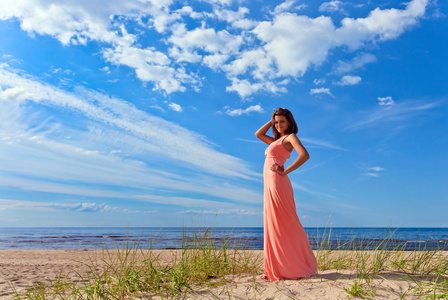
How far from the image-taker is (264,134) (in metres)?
5.07

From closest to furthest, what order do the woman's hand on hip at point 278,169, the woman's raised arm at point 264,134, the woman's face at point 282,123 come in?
the woman's hand on hip at point 278,169 → the woman's face at point 282,123 → the woman's raised arm at point 264,134

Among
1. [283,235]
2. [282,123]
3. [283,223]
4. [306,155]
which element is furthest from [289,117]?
[283,235]

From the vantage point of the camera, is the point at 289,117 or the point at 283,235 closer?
the point at 283,235

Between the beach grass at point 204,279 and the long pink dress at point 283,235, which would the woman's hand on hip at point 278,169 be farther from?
the beach grass at point 204,279

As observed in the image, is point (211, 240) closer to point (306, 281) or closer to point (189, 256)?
point (189, 256)

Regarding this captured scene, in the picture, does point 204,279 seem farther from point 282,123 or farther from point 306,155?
point 282,123

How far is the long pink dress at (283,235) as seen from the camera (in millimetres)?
4363

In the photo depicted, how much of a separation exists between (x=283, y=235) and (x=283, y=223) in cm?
16

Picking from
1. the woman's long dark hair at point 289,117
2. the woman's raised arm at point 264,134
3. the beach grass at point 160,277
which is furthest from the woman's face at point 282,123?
the beach grass at point 160,277

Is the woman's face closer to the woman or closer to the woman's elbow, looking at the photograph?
the woman

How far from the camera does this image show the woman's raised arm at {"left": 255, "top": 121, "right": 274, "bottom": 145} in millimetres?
4991

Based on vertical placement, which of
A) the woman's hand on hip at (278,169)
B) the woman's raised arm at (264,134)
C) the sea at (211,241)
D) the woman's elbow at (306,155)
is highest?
the woman's raised arm at (264,134)

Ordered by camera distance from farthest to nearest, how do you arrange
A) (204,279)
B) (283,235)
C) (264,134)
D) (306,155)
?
(264,134)
(204,279)
(283,235)
(306,155)

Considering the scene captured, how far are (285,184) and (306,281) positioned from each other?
1255 mm
